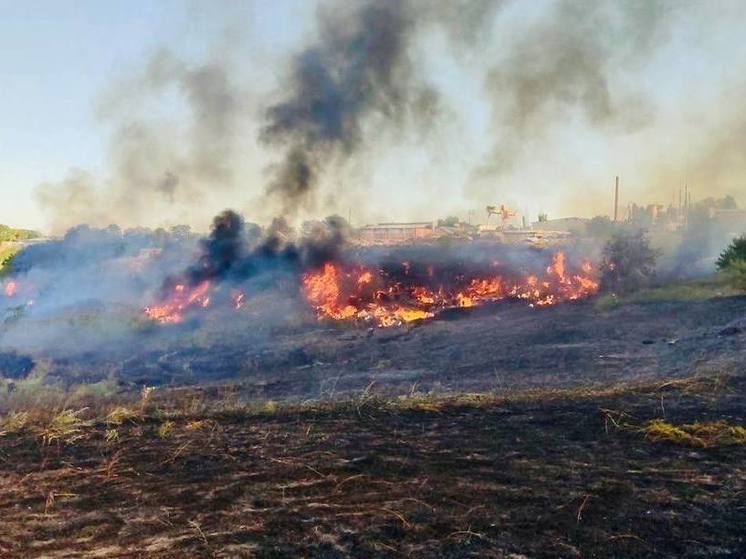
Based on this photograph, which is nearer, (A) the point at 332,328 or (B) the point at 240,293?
(A) the point at 332,328

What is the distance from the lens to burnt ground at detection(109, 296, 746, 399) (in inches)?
466

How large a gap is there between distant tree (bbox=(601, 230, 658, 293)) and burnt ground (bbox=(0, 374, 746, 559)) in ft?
65.0

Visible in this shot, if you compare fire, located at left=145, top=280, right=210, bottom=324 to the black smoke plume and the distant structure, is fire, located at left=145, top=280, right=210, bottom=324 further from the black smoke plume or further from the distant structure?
the distant structure

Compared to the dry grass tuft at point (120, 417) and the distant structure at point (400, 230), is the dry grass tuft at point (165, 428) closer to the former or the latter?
the dry grass tuft at point (120, 417)

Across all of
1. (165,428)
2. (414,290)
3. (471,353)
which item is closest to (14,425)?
(165,428)

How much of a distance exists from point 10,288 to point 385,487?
103 feet

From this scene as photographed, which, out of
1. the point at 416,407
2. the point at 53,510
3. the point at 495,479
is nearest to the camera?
the point at 53,510

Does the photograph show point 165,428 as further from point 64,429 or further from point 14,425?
point 14,425

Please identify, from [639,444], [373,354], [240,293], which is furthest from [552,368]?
[240,293]

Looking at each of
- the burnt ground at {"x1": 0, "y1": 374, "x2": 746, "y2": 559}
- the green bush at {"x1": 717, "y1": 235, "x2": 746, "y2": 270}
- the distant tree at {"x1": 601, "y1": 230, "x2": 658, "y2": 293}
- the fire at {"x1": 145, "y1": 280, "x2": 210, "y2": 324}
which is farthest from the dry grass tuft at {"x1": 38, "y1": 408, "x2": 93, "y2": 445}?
the distant tree at {"x1": 601, "y1": 230, "x2": 658, "y2": 293}

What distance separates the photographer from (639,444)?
612cm

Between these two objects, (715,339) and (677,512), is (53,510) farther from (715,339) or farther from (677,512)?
(715,339)

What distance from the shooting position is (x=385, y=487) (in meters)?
5.08

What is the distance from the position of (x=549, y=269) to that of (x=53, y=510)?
28.0 meters
